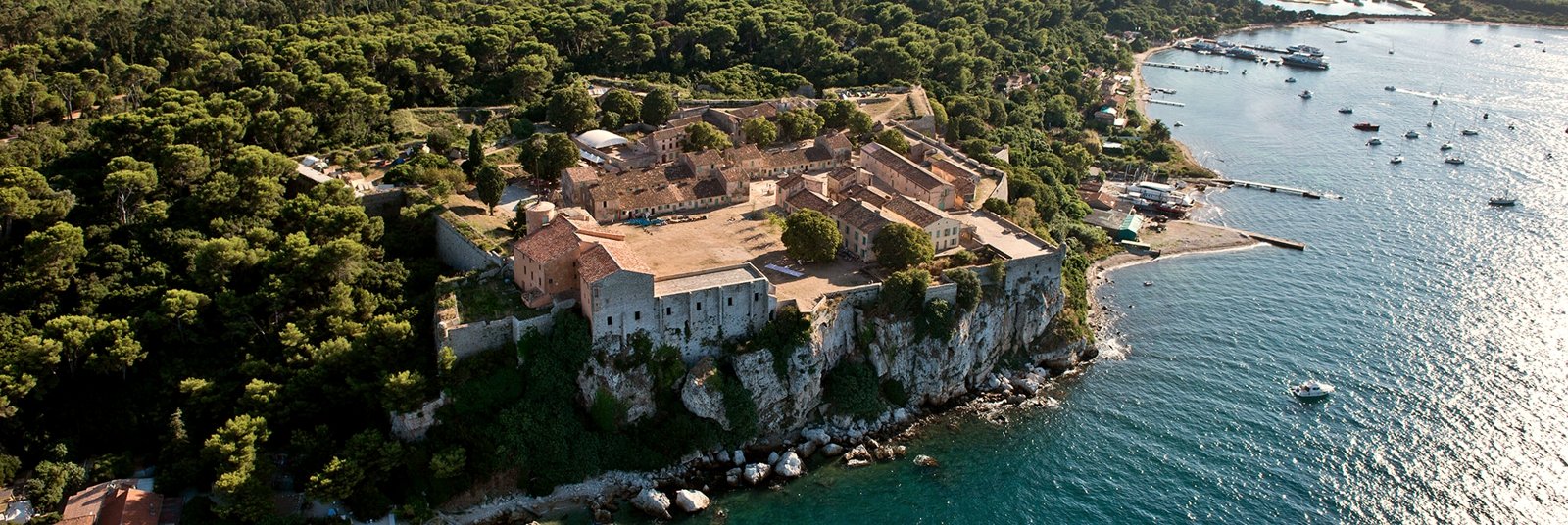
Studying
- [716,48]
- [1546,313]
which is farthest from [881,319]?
[716,48]

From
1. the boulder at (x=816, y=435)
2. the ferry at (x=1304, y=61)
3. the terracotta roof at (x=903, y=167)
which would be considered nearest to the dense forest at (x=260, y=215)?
the terracotta roof at (x=903, y=167)

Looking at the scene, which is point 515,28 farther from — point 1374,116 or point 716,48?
point 1374,116

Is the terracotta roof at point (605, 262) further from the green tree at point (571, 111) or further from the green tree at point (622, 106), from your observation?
the green tree at point (622, 106)

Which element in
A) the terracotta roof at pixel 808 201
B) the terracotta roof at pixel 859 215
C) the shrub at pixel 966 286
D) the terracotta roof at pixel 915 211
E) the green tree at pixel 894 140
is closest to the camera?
the shrub at pixel 966 286

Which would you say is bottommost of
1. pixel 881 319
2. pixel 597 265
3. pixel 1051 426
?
pixel 1051 426

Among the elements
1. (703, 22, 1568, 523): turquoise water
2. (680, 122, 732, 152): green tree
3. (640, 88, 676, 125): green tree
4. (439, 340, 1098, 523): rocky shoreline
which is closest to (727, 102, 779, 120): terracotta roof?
→ (640, 88, 676, 125): green tree

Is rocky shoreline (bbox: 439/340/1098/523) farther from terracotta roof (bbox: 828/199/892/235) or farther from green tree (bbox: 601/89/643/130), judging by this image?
green tree (bbox: 601/89/643/130)
